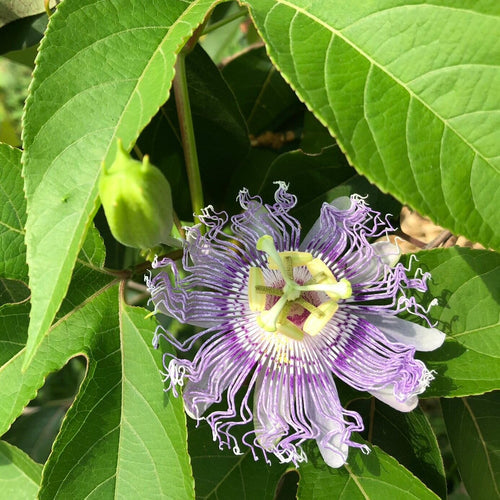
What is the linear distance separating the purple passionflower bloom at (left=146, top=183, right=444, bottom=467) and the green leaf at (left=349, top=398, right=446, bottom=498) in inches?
5.0

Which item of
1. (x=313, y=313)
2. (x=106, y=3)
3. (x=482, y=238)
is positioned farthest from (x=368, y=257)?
(x=106, y=3)

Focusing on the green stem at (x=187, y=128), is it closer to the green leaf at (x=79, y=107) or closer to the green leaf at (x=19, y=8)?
the green leaf at (x=79, y=107)

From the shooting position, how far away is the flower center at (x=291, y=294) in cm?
103

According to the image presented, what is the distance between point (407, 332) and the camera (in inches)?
39.0

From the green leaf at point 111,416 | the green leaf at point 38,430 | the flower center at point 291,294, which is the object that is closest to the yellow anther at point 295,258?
the flower center at point 291,294

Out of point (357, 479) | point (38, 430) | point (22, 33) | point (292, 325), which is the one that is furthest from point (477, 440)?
point (22, 33)

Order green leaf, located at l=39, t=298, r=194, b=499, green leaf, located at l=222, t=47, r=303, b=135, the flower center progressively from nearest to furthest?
green leaf, located at l=39, t=298, r=194, b=499
the flower center
green leaf, located at l=222, t=47, r=303, b=135

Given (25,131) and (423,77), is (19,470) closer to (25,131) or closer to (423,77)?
(25,131)

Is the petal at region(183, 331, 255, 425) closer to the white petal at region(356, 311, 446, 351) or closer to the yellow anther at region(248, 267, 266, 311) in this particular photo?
the yellow anther at region(248, 267, 266, 311)

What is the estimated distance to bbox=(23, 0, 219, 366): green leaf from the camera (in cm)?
72

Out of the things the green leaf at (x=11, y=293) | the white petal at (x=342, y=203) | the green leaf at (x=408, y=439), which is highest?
the white petal at (x=342, y=203)

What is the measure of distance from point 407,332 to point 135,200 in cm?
47

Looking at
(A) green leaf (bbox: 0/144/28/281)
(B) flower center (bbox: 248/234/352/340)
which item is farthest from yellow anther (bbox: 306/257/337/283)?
(A) green leaf (bbox: 0/144/28/281)

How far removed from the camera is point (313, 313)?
106cm
